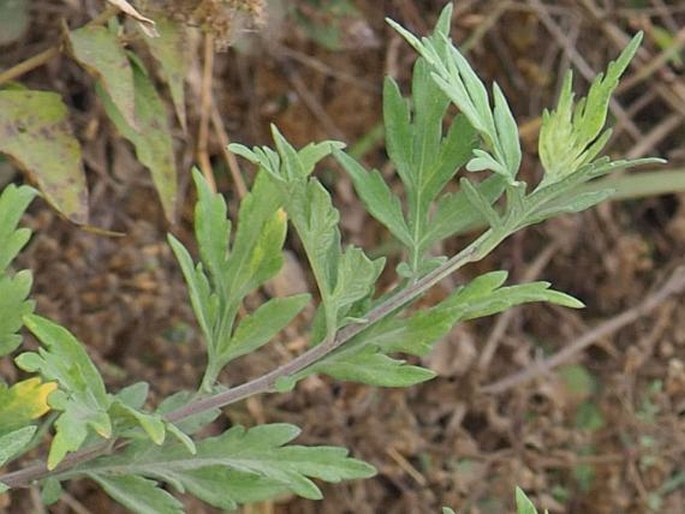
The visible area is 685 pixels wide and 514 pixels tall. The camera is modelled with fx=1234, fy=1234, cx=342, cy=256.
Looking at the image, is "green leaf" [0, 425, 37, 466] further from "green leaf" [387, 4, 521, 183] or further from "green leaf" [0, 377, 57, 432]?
"green leaf" [387, 4, 521, 183]

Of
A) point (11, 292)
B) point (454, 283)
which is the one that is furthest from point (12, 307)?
point (454, 283)

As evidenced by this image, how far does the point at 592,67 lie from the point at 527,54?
108mm

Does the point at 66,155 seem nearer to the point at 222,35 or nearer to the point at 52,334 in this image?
the point at 222,35

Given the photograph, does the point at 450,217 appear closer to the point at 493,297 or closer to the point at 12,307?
the point at 493,297

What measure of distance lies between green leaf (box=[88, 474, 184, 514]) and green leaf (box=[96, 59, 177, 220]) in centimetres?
30

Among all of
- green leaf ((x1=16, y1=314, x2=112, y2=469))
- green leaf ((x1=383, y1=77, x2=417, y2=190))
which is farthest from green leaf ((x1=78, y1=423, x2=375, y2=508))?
green leaf ((x1=383, y1=77, x2=417, y2=190))

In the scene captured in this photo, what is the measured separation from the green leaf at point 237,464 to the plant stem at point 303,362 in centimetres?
2

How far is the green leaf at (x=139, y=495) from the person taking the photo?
935 mm

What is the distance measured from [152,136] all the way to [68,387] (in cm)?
40

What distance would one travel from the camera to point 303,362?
2.92 ft

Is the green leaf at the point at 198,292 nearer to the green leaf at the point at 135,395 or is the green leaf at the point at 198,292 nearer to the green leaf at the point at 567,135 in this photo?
the green leaf at the point at 135,395

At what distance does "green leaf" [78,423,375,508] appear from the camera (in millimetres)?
934

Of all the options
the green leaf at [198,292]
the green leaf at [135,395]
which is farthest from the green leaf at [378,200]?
the green leaf at [135,395]

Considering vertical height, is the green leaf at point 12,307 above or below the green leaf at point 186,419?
above
